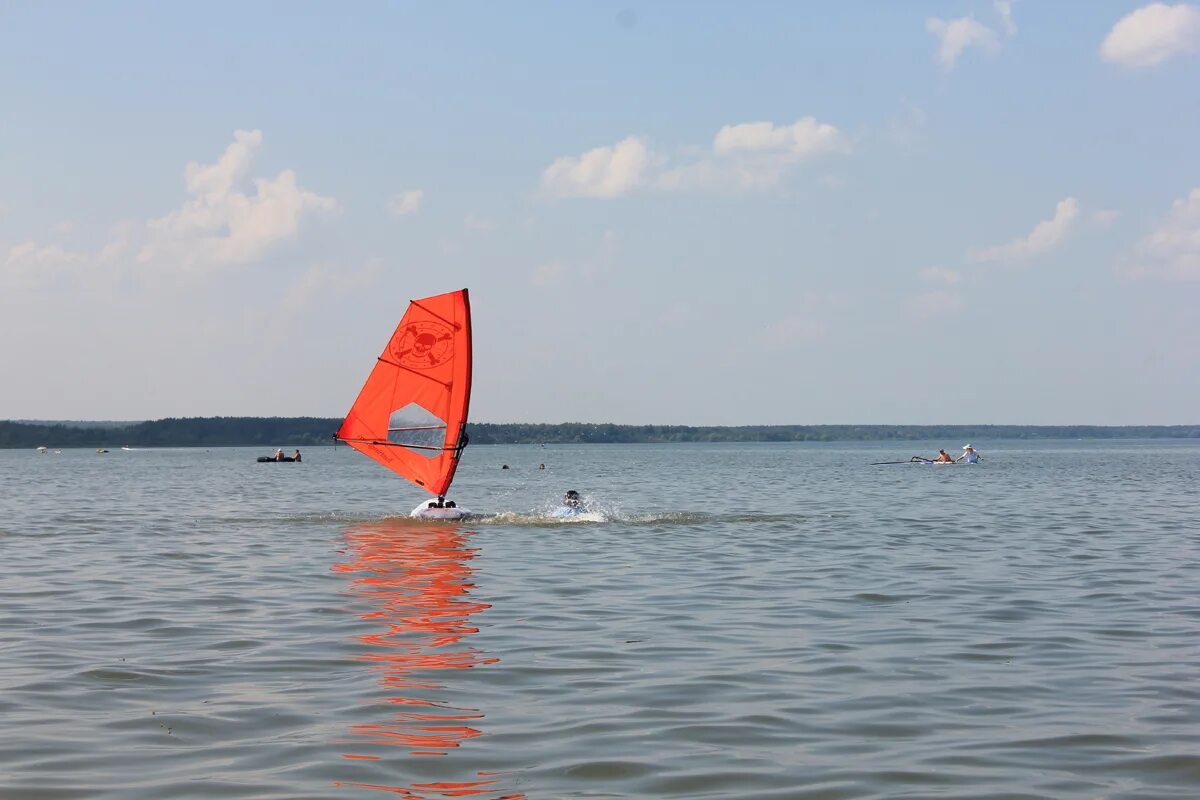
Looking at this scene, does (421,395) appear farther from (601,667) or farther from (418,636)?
(601,667)

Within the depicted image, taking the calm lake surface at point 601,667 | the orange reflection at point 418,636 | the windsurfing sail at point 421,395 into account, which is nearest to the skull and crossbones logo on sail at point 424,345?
the windsurfing sail at point 421,395

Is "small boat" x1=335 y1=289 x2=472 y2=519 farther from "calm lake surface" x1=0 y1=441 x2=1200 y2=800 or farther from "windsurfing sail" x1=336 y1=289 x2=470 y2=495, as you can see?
"calm lake surface" x1=0 y1=441 x2=1200 y2=800

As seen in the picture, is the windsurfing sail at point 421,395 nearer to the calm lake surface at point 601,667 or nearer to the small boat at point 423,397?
the small boat at point 423,397

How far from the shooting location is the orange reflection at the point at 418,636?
943cm

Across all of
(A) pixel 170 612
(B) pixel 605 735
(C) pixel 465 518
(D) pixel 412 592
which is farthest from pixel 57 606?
(C) pixel 465 518

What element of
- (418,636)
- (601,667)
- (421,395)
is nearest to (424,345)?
(421,395)

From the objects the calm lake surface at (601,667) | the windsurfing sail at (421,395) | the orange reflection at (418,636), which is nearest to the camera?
the calm lake surface at (601,667)

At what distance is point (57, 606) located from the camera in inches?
675

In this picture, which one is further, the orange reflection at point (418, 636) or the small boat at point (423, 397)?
the small boat at point (423, 397)

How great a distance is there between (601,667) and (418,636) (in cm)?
275

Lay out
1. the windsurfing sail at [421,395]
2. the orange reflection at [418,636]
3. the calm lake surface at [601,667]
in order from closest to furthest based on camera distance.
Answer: the calm lake surface at [601,667], the orange reflection at [418,636], the windsurfing sail at [421,395]

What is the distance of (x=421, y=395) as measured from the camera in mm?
32344

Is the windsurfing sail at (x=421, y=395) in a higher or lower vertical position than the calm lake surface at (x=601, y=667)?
higher

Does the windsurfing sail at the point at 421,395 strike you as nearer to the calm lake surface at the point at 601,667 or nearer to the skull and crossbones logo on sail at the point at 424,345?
the skull and crossbones logo on sail at the point at 424,345
